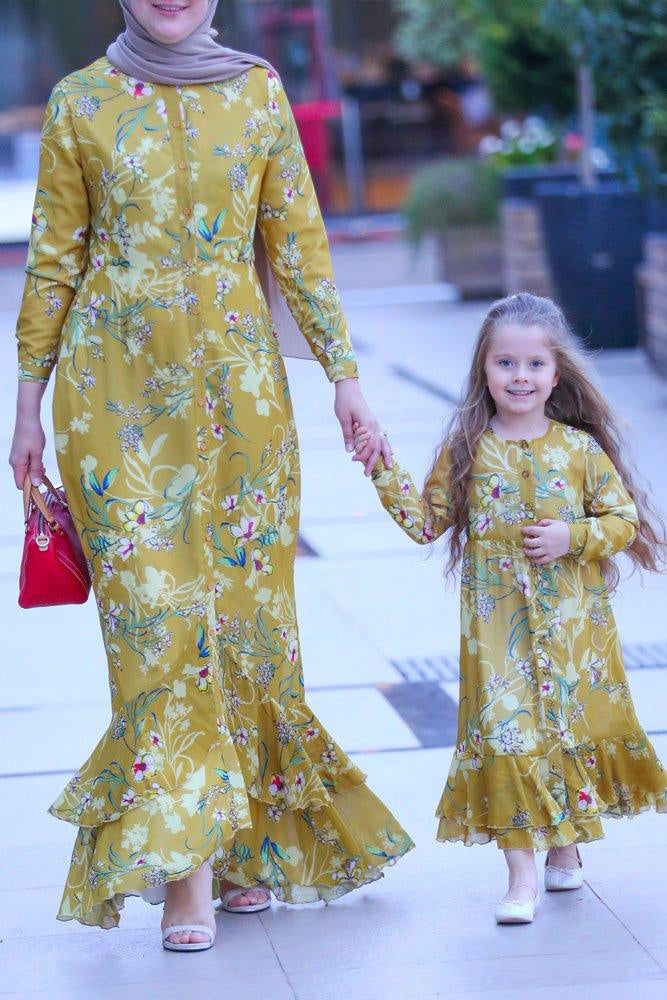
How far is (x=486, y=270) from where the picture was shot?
552 inches

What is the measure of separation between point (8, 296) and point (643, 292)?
770 centimetres

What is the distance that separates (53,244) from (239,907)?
1329 mm

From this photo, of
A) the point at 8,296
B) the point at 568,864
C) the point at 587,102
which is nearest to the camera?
the point at 568,864

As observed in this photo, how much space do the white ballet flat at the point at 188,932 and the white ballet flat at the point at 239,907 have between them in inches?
7.5

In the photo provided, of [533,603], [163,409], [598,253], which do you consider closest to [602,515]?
[533,603]

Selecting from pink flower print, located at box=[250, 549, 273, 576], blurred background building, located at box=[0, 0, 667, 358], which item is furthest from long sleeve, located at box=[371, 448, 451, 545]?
blurred background building, located at box=[0, 0, 667, 358]

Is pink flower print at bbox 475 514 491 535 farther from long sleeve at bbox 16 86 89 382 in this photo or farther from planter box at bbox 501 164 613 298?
planter box at bbox 501 164 613 298

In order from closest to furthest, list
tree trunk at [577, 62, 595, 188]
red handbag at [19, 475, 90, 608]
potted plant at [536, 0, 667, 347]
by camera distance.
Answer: red handbag at [19, 475, 90, 608] → potted plant at [536, 0, 667, 347] → tree trunk at [577, 62, 595, 188]

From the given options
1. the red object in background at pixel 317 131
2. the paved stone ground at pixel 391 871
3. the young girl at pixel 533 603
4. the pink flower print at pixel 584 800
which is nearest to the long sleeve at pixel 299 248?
the young girl at pixel 533 603

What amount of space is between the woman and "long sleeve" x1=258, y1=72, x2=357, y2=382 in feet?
0.03

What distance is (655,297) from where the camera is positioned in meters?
9.40

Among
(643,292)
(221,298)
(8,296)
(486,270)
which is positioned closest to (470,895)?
(221,298)

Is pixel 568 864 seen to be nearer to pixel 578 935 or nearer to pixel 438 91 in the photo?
pixel 578 935

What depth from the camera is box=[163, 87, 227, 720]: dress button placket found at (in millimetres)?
3035
